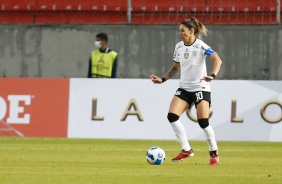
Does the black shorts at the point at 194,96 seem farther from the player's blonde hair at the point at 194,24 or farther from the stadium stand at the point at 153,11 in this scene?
the stadium stand at the point at 153,11

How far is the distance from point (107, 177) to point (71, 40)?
973 cm

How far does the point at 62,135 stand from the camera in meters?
14.3

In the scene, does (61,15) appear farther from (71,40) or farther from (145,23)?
(145,23)

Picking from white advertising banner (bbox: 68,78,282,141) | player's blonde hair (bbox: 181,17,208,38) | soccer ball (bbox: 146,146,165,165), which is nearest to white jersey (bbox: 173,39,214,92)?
player's blonde hair (bbox: 181,17,208,38)

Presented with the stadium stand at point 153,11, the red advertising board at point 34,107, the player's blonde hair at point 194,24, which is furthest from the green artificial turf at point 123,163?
the stadium stand at point 153,11

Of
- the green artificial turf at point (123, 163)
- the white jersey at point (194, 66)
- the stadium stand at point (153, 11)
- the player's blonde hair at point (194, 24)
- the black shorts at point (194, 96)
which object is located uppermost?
the stadium stand at point (153, 11)

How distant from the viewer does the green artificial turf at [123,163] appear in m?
6.97

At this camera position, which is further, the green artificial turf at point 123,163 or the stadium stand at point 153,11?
the stadium stand at point 153,11

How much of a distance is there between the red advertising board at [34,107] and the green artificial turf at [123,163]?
28.2 inches

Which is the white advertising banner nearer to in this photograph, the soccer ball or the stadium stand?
the stadium stand

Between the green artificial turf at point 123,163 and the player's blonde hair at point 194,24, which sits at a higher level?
the player's blonde hair at point 194,24

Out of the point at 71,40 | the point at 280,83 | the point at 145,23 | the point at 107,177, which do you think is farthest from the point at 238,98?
the point at 107,177

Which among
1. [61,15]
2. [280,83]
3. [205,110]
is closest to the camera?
[205,110]

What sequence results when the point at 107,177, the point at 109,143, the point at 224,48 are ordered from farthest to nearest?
1. the point at 224,48
2. the point at 109,143
3. the point at 107,177
